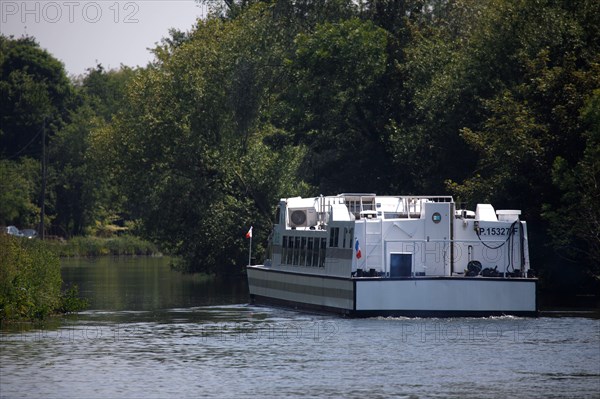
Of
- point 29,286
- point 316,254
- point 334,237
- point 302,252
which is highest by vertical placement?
point 334,237

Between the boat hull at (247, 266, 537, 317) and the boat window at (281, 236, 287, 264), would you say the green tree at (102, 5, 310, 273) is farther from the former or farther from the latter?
the boat hull at (247, 266, 537, 317)

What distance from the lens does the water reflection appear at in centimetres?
5488

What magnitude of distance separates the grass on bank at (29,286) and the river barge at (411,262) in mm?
9088

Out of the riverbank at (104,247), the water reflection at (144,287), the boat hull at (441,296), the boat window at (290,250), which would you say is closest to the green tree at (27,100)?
the riverbank at (104,247)

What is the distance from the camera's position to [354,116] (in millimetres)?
71875

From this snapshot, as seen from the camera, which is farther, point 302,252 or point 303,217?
point 303,217

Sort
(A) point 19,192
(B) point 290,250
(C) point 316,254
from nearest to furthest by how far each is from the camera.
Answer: (C) point 316,254 < (B) point 290,250 < (A) point 19,192

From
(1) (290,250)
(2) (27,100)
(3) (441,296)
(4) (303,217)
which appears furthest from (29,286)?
(2) (27,100)

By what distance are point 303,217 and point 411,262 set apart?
8894mm

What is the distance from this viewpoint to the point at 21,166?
4537 inches

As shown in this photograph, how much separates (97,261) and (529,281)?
59.6m

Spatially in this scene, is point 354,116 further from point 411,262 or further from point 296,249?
point 411,262

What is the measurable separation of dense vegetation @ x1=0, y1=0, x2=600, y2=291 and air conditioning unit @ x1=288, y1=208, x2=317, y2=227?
7.83m

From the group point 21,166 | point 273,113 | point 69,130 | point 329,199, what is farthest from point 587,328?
point 69,130
